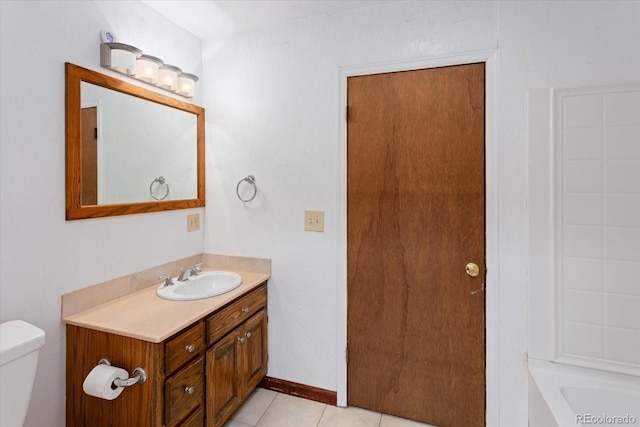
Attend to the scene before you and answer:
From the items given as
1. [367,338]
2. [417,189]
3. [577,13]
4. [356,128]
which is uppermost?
[577,13]

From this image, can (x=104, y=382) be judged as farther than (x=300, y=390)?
No

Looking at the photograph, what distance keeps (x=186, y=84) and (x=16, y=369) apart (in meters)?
1.61

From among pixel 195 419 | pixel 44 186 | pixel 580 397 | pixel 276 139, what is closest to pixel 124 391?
pixel 195 419

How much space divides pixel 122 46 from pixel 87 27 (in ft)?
0.50

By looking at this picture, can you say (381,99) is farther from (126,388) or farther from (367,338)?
(126,388)

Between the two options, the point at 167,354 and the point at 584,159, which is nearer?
the point at 167,354

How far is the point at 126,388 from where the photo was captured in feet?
4.30

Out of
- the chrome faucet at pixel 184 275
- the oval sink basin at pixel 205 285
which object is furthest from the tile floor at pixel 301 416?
the chrome faucet at pixel 184 275

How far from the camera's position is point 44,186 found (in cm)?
134

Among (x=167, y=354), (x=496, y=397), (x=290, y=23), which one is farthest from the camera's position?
(x=290, y=23)

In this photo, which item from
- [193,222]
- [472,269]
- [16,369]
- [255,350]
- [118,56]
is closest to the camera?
[16,369]

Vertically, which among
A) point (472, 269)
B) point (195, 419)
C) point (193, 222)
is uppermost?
point (193, 222)

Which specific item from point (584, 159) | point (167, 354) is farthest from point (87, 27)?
point (584, 159)

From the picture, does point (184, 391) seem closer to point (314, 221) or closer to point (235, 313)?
point (235, 313)
